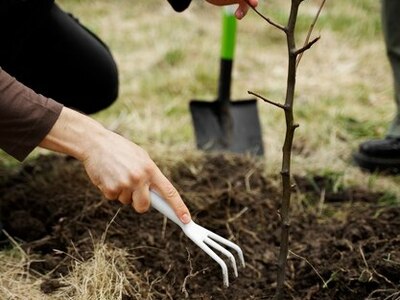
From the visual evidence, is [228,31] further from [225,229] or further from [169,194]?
[169,194]

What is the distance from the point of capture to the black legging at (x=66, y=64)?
2281 mm

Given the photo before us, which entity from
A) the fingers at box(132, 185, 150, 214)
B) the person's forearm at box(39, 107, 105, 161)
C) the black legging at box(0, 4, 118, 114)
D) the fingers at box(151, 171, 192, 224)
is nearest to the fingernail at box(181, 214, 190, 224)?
the fingers at box(151, 171, 192, 224)

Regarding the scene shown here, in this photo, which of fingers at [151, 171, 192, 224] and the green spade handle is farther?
the green spade handle

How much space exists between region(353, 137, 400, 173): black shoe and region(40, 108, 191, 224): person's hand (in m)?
1.49

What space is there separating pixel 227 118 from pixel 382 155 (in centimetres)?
69

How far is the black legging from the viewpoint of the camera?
2281 mm

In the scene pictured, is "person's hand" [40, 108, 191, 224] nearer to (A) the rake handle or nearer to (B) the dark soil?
(A) the rake handle

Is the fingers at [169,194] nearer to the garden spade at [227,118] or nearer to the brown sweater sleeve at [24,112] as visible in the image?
the brown sweater sleeve at [24,112]

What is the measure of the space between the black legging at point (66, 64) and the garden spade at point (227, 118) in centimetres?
52

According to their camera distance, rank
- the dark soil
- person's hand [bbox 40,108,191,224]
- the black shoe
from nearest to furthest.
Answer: person's hand [bbox 40,108,191,224]
the dark soil
the black shoe

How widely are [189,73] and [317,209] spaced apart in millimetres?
1540

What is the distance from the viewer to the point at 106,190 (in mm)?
→ 1402

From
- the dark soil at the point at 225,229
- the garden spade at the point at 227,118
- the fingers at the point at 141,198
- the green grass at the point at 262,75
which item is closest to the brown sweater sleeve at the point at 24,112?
the fingers at the point at 141,198

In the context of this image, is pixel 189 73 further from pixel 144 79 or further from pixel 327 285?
pixel 327 285
